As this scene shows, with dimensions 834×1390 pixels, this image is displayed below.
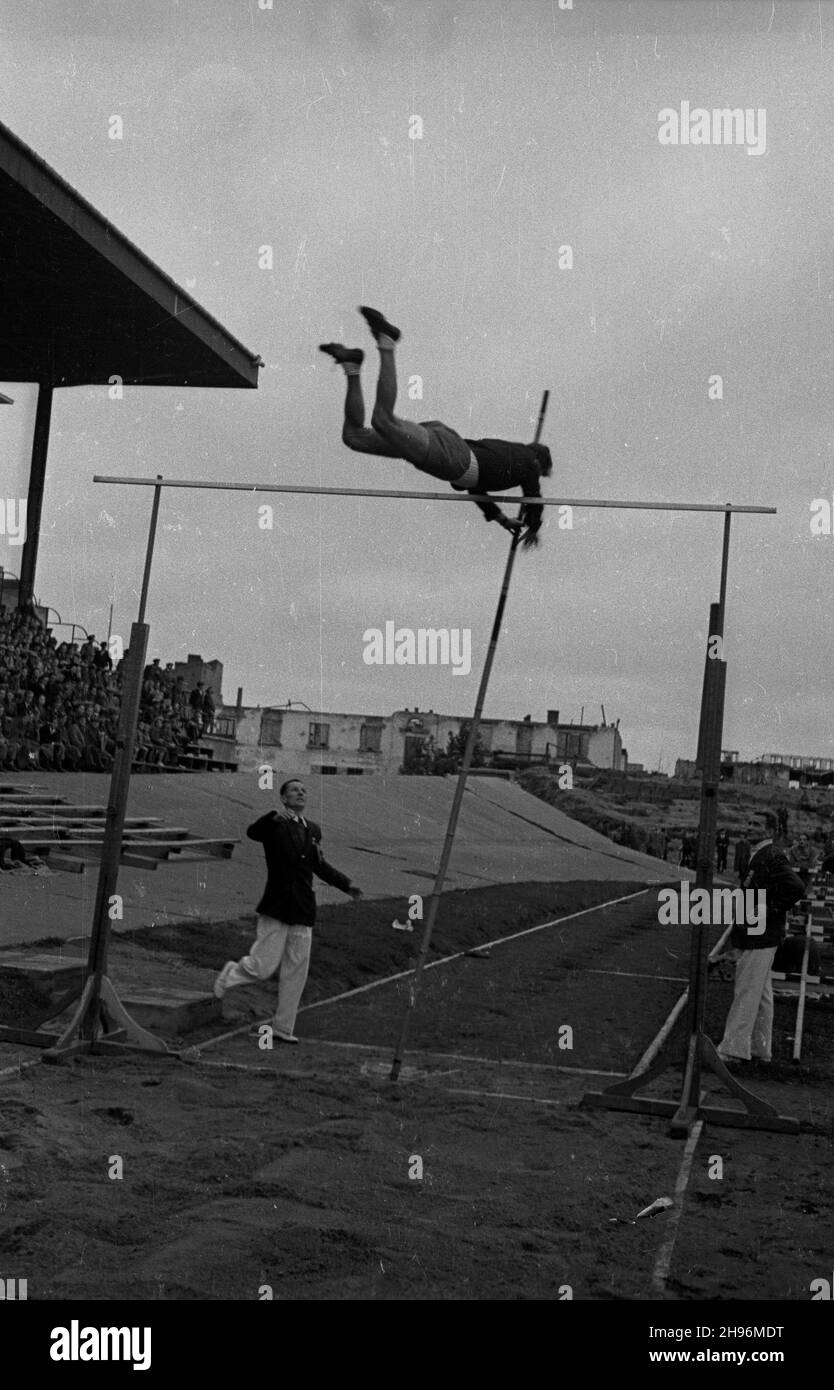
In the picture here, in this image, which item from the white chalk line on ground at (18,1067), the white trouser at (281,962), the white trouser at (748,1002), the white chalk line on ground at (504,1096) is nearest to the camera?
the white chalk line on ground at (18,1067)

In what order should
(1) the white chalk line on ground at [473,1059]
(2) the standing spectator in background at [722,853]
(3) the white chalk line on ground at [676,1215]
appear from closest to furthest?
(3) the white chalk line on ground at [676,1215] → (1) the white chalk line on ground at [473,1059] → (2) the standing spectator in background at [722,853]

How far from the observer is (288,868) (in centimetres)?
907

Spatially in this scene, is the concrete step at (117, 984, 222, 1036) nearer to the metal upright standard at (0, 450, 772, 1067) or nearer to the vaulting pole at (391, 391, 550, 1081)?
the metal upright standard at (0, 450, 772, 1067)

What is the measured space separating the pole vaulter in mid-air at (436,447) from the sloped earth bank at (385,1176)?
356 cm

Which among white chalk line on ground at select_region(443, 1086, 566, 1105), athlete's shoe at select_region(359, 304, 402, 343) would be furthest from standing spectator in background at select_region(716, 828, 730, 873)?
athlete's shoe at select_region(359, 304, 402, 343)

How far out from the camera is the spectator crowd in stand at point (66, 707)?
20.8 metres

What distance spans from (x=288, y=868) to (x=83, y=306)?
22.0 meters

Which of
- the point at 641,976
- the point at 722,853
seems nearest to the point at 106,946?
the point at 641,976

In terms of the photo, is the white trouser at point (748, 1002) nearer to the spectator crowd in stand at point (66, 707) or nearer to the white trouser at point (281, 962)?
the white trouser at point (281, 962)

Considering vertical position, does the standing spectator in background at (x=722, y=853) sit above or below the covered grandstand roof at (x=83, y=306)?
below

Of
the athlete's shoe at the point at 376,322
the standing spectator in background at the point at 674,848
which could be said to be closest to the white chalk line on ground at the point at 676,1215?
the athlete's shoe at the point at 376,322

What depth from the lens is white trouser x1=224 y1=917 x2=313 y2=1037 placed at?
9.02m
